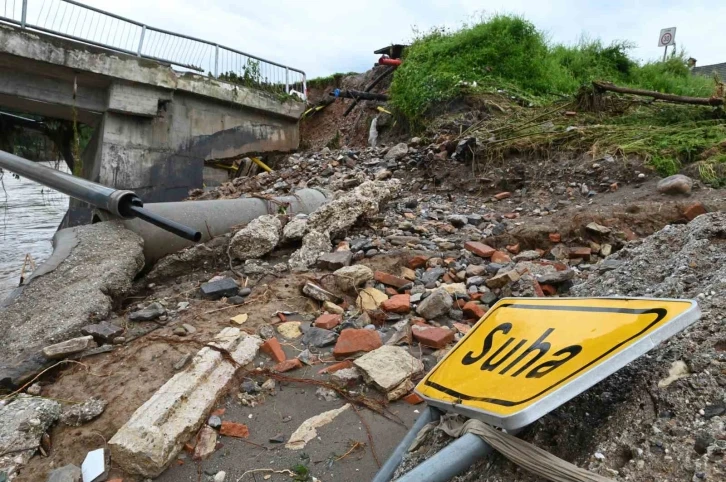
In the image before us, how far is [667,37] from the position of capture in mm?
12000

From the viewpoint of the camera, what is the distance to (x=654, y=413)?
48.5 inches

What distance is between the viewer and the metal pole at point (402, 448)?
1371 mm

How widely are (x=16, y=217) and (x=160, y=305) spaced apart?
1130 cm

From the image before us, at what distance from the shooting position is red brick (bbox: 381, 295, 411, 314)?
122 inches

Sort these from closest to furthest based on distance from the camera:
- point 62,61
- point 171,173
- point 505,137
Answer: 1. point 505,137
2. point 62,61
3. point 171,173

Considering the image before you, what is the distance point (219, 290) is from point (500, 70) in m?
7.46

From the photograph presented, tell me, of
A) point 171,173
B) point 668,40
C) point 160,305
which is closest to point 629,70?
point 668,40

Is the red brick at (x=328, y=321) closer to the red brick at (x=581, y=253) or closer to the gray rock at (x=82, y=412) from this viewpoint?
the gray rock at (x=82, y=412)

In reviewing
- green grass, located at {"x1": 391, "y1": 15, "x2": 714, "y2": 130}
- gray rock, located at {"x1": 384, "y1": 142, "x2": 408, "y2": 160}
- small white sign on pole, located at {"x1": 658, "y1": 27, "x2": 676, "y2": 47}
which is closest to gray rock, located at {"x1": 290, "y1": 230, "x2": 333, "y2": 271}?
gray rock, located at {"x1": 384, "y1": 142, "x2": 408, "y2": 160}

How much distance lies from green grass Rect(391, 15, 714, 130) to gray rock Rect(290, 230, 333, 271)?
193 inches

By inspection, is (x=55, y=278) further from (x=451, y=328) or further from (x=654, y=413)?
(x=654, y=413)

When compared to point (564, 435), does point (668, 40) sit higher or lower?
higher

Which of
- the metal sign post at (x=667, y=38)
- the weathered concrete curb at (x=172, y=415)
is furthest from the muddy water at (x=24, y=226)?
the metal sign post at (x=667, y=38)

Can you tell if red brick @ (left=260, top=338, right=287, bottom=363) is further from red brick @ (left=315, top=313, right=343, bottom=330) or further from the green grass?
the green grass
